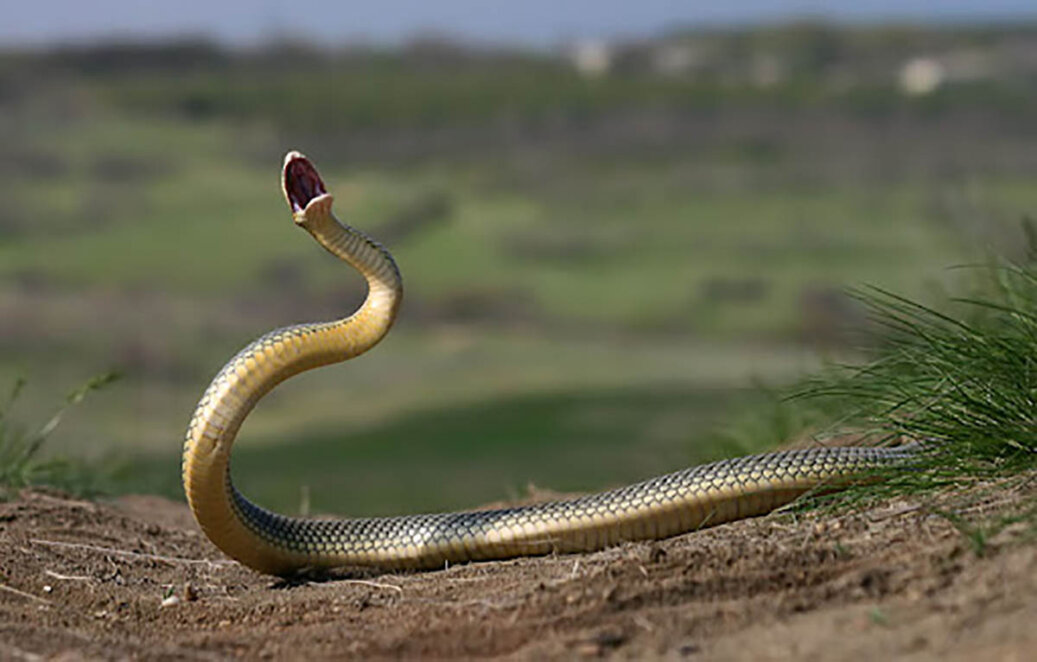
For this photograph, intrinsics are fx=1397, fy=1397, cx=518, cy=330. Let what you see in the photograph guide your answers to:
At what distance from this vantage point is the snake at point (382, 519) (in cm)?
560

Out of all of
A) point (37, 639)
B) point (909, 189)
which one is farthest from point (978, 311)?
point (909, 189)

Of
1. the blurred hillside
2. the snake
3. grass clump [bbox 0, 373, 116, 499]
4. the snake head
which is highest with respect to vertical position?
the snake head

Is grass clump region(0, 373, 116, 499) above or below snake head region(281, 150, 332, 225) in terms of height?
below

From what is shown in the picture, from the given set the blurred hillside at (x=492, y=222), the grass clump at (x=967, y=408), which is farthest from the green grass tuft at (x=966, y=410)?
the blurred hillside at (x=492, y=222)

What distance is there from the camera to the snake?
5.60 metres

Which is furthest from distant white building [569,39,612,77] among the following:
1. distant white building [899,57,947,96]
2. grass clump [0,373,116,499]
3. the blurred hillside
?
grass clump [0,373,116,499]

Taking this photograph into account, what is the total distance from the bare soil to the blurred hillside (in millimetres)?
4097

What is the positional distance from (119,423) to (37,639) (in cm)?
2732

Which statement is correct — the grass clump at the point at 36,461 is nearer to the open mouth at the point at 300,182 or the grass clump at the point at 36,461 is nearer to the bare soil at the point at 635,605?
the bare soil at the point at 635,605

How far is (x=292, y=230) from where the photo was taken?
64750 millimetres

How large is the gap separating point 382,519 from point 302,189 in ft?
5.27

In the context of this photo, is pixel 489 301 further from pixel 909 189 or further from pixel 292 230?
pixel 909 189

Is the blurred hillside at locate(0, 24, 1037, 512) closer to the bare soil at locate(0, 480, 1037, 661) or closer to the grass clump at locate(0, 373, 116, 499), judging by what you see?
the grass clump at locate(0, 373, 116, 499)

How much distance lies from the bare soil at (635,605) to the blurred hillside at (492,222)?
4097 mm
